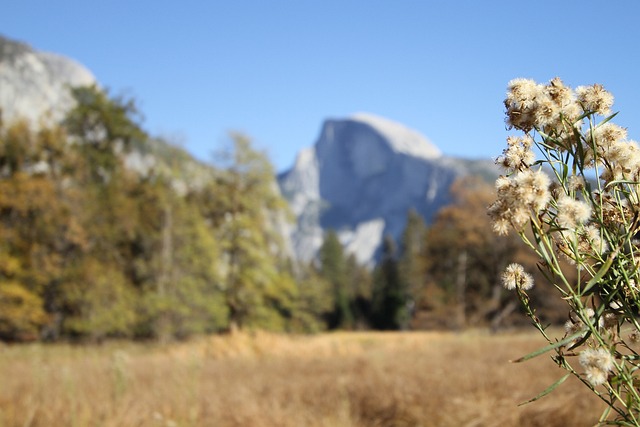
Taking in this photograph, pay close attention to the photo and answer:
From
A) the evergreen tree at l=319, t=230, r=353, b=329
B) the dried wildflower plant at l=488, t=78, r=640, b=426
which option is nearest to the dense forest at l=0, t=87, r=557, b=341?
the dried wildflower plant at l=488, t=78, r=640, b=426

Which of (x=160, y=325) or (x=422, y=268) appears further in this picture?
(x=422, y=268)

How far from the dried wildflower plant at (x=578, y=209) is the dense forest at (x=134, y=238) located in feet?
68.7

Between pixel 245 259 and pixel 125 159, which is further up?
pixel 125 159

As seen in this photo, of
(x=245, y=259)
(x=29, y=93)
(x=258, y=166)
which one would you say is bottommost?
(x=245, y=259)

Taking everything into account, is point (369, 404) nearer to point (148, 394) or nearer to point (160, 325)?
point (148, 394)

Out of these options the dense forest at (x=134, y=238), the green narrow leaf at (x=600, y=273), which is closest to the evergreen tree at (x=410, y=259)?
the dense forest at (x=134, y=238)

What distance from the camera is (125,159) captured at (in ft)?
94.6

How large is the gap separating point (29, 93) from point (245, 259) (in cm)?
6634

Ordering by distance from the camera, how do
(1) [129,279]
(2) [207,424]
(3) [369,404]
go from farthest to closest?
(1) [129,279] < (3) [369,404] < (2) [207,424]

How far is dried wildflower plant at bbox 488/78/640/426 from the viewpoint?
72 cm

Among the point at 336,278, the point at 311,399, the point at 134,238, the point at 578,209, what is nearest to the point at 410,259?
the point at 336,278

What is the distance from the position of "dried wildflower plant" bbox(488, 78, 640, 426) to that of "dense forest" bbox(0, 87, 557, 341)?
20943mm

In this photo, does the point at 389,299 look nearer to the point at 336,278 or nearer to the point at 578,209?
the point at 336,278

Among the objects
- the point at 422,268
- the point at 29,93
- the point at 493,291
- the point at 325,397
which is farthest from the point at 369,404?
the point at 29,93
